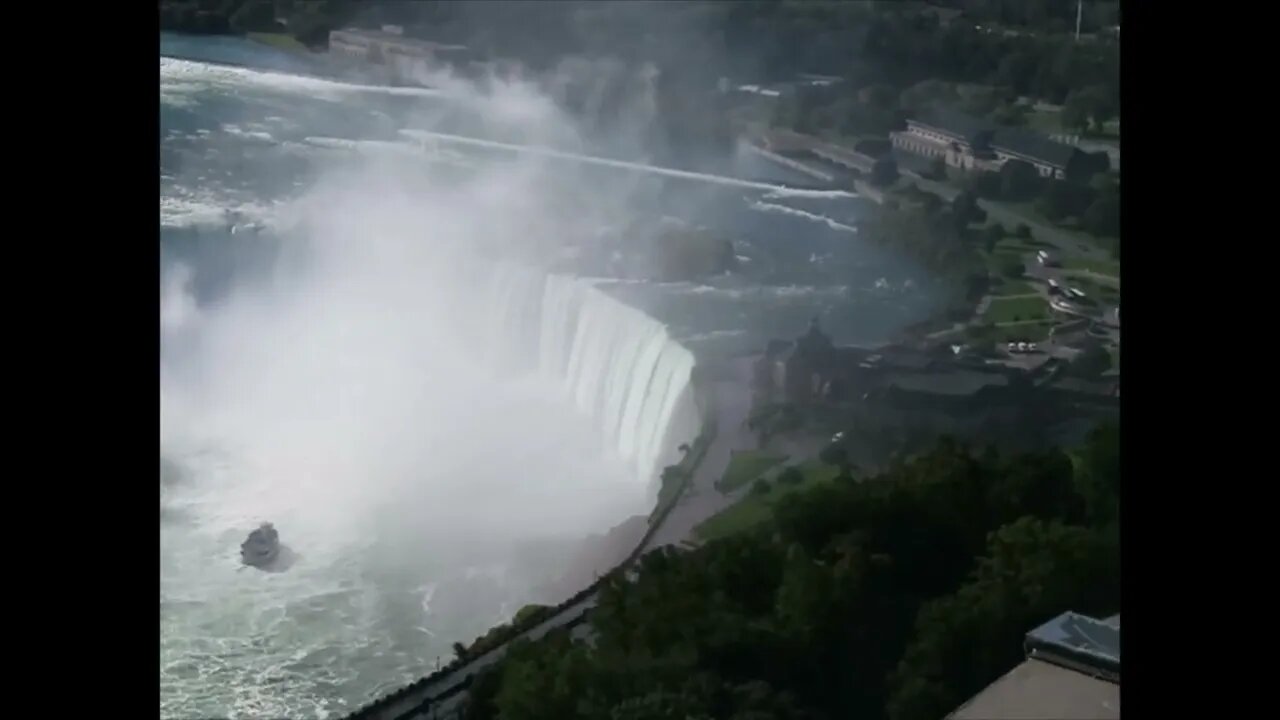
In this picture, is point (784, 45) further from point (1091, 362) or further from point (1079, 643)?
point (1079, 643)


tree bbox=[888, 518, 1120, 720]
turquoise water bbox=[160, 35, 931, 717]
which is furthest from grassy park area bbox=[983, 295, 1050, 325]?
tree bbox=[888, 518, 1120, 720]

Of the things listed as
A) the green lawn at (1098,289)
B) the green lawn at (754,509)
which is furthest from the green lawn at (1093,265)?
the green lawn at (754,509)

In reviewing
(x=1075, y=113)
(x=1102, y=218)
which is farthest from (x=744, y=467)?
(x=1075, y=113)

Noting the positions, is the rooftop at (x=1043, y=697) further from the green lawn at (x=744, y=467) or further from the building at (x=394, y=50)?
the building at (x=394, y=50)
